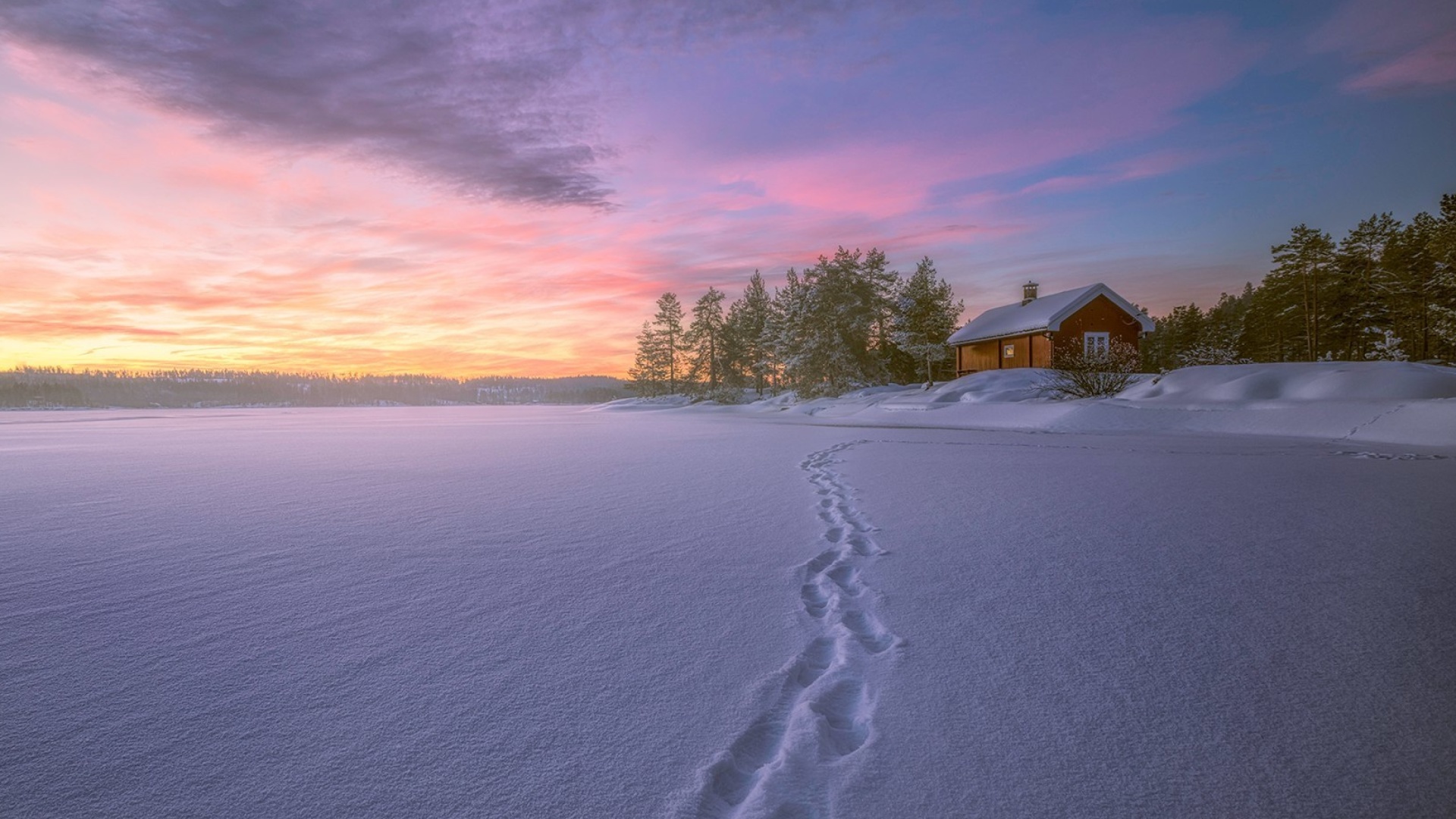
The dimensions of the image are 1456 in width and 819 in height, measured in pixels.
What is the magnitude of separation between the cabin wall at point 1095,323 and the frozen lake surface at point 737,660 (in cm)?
2468

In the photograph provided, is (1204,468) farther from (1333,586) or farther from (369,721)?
(369,721)

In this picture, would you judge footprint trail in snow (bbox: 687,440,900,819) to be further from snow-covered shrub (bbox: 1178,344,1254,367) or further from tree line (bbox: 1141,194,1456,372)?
snow-covered shrub (bbox: 1178,344,1254,367)

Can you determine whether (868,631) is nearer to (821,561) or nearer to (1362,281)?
(821,561)

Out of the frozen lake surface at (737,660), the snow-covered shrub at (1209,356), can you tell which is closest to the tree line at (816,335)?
the snow-covered shrub at (1209,356)

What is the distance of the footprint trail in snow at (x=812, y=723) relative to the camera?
5.32ft

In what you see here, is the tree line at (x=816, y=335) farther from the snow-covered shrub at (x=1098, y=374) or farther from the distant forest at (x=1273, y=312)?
the snow-covered shrub at (x=1098, y=374)

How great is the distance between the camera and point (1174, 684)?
2172 millimetres

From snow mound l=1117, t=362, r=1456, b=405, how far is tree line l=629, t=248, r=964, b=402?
1932cm

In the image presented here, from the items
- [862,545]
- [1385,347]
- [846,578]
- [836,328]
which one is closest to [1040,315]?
[836,328]

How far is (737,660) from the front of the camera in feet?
7.95

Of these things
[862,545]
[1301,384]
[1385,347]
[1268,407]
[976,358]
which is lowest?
[862,545]

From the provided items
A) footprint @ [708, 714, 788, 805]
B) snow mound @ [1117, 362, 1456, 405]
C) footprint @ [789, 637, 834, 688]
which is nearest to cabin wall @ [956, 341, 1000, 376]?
snow mound @ [1117, 362, 1456, 405]

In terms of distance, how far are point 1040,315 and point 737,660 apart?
1215 inches

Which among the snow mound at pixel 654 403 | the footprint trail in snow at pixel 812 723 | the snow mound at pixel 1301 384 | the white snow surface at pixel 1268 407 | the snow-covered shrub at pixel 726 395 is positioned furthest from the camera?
the snow mound at pixel 654 403
